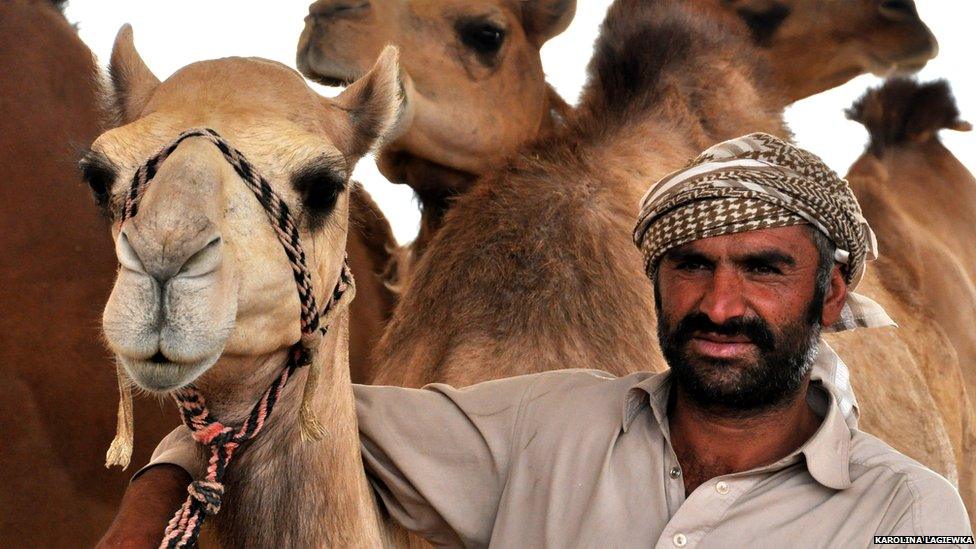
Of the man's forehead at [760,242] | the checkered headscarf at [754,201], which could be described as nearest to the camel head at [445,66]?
the checkered headscarf at [754,201]

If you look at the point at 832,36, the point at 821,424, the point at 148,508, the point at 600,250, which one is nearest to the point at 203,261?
the point at 148,508

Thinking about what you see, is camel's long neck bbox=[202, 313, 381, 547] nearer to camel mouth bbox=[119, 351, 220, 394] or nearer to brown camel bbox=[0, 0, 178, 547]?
camel mouth bbox=[119, 351, 220, 394]

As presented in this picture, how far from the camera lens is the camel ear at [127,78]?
2230mm

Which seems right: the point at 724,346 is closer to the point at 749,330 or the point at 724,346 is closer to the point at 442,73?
the point at 749,330

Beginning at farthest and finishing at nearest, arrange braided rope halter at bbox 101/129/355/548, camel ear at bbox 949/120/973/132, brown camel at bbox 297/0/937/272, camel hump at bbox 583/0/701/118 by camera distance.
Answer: camel ear at bbox 949/120/973/132
brown camel at bbox 297/0/937/272
camel hump at bbox 583/0/701/118
braided rope halter at bbox 101/129/355/548

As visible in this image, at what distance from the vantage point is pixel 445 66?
4.59m

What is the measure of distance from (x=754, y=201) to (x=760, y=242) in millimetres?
74

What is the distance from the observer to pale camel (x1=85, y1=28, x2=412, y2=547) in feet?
5.38

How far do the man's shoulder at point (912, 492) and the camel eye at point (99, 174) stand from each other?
1.28m

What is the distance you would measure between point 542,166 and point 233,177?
5.76 feet

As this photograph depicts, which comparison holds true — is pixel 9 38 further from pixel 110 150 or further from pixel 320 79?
pixel 110 150

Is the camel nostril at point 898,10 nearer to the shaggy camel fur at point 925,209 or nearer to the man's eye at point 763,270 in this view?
the shaggy camel fur at point 925,209

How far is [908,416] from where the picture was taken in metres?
4.23

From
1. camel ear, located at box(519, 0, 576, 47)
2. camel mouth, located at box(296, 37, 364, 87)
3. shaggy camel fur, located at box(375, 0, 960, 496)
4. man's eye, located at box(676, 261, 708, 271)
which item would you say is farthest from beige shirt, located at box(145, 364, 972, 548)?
camel ear, located at box(519, 0, 576, 47)
